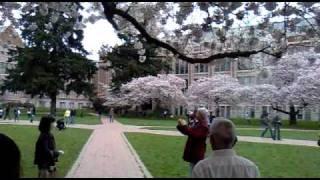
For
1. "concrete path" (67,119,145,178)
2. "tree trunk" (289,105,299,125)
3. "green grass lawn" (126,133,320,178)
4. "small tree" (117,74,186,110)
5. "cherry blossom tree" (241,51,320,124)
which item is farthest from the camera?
"small tree" (117,74,186,110)

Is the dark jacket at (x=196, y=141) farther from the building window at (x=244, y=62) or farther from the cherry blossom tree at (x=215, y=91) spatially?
the cherry blossom tree at (x=215, y=91)

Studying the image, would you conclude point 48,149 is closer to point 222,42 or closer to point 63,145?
point 222,42

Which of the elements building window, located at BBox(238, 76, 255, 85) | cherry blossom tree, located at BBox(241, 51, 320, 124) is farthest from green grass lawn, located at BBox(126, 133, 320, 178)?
building window, located at BBox(238, 76, 255, 85)

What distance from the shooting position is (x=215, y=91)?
2596 inches

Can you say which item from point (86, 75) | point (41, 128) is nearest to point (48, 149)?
point (41, 128)

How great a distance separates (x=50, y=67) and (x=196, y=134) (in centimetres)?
5279

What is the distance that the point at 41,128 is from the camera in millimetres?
8078

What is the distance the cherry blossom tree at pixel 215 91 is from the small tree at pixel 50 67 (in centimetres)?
1502

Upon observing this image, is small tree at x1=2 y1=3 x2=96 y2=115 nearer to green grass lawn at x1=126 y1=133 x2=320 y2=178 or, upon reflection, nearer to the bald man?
green grass lawn at x1=126 y1=133 x2=320 y2=178

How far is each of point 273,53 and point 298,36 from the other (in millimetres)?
1163

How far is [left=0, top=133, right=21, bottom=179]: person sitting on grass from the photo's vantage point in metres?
3.83

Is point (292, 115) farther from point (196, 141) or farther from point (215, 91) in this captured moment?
point (196, 141)

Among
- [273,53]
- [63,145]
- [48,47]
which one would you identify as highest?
[48,47]

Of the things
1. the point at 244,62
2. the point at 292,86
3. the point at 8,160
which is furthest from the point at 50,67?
the point at 8,160
